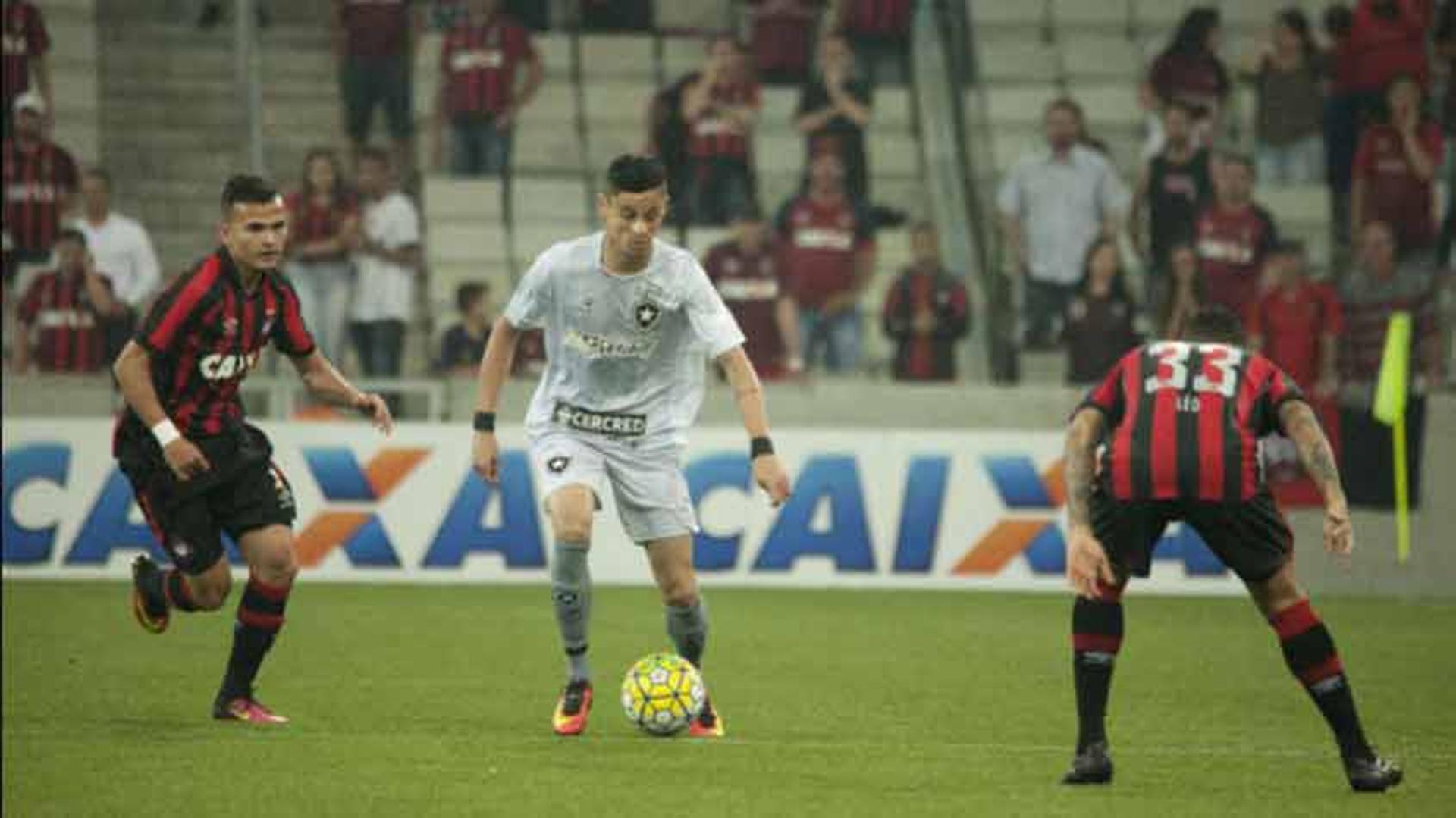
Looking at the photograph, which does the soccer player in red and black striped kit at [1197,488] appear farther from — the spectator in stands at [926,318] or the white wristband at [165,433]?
the spectator in stands at [926,318]

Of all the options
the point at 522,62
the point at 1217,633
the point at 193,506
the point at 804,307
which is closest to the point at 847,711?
the point at 193,506

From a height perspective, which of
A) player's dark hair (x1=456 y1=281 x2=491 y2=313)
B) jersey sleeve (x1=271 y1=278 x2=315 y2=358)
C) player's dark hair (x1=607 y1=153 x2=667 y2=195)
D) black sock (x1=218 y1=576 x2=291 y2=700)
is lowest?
black sock (x1=218 y1=576 x2=291 y2=700)

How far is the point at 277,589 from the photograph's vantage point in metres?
10.1

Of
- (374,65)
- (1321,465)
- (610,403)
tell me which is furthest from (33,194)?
(1321,465)

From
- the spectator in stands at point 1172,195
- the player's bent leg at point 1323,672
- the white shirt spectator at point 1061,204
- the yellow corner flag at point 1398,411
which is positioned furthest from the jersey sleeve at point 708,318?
the spectator in stands at point 1172,195

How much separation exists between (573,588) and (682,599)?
Answer: 1.33 feet

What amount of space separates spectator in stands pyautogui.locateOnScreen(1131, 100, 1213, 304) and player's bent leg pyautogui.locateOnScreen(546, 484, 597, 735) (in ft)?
32.5

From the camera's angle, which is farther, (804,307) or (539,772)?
(804,307)

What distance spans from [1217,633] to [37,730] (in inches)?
282

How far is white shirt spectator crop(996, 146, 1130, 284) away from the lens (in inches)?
755

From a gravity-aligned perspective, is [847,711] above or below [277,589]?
below

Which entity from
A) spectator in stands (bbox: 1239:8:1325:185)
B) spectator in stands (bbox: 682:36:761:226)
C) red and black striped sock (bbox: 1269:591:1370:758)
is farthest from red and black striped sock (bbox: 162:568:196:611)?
spectator in stands (bbox: 1239:8:1325:185)

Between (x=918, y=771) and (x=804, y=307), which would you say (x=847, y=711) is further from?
(x=804, y=307)

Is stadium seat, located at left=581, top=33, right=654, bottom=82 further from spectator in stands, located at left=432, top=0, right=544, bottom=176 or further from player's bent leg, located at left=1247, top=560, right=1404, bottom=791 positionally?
player's bent leg, located at left=1247, top=560, right=1404, bottom=791
